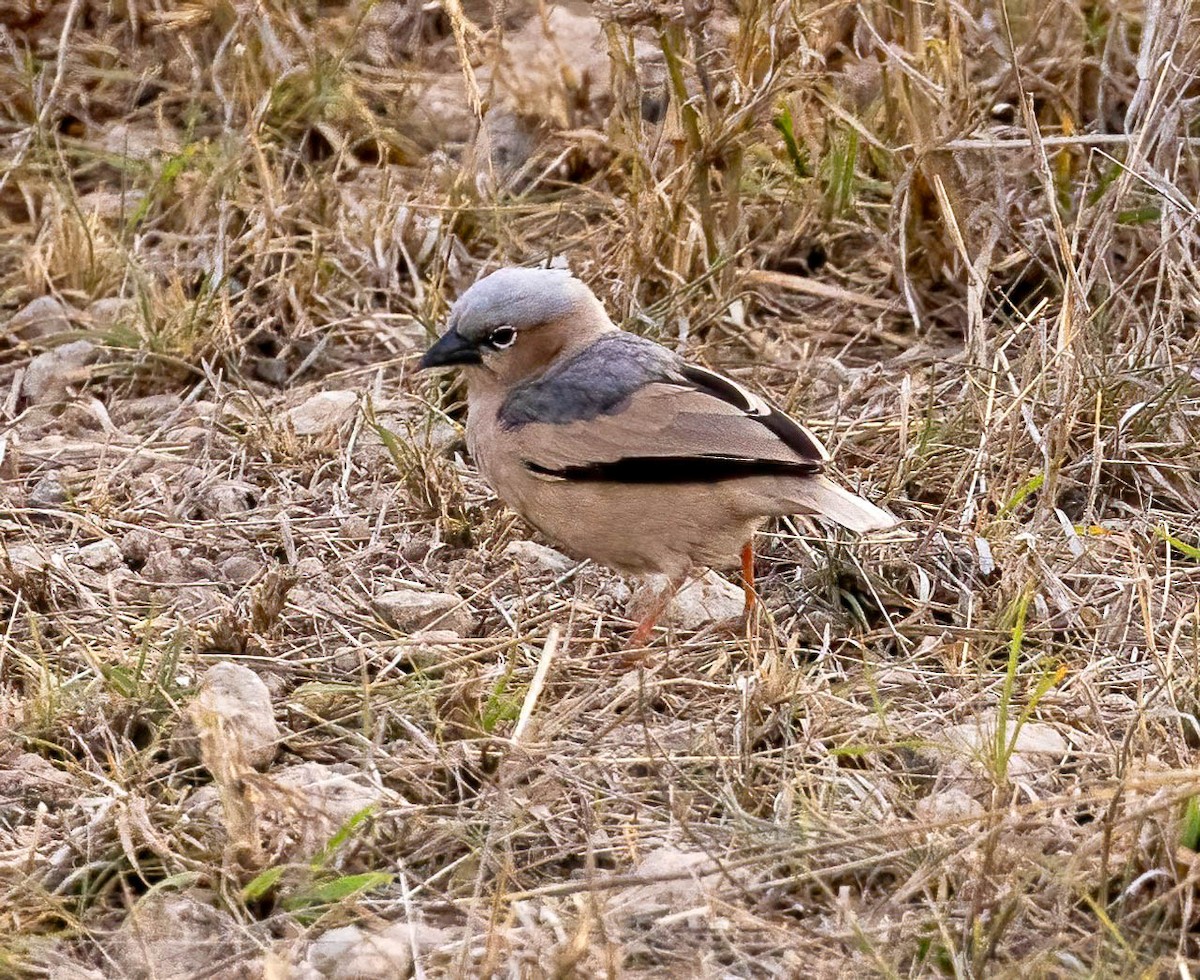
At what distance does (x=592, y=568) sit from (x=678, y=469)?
2.21ft

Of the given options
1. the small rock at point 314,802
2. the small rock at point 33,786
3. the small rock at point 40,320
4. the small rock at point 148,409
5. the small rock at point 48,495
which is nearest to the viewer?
the small rock at point 314,802

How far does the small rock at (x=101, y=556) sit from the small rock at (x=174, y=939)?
1658mm

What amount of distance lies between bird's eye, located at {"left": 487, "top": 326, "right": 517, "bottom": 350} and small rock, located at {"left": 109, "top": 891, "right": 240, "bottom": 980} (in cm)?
204

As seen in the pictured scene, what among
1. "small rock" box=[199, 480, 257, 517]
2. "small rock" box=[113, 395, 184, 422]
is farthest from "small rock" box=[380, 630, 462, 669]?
"small rock" box=[113, 395, 184, 422]

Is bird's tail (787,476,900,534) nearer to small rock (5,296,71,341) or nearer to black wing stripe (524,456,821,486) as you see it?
black wing stripe (524,456,821,486)

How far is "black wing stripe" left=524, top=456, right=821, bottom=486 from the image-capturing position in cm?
442

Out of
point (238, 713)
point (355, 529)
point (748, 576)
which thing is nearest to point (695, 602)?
point (748, 576)

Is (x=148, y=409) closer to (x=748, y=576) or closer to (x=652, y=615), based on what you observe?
(x=652, y=615)

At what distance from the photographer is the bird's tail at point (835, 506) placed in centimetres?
430

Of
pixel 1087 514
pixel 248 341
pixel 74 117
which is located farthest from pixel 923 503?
pixel 74 117

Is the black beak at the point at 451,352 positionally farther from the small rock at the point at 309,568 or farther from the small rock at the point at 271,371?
the small rock at the point at 271,371

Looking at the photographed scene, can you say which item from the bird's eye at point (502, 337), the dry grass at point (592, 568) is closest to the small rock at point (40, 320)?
the dry grass at point (592, 568)

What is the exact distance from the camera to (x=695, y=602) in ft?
15.8

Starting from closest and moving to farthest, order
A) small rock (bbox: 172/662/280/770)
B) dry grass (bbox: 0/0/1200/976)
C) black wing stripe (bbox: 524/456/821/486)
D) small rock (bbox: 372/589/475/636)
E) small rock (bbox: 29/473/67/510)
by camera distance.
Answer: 1. dry grass (bbox: 0/0/1200/976)
2. small rock (bbox: 172/662/280/770)
3. black wing stripe (bbox: 524/456/821/486)
4. small rock (bbox: 372/589/475/636)
5. small rock (bbox: 29/473/67/510)
